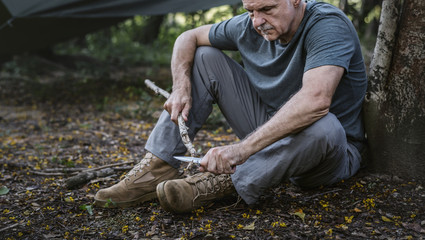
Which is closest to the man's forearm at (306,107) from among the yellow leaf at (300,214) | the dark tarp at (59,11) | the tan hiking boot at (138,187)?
the yellow leaf at (300,214)

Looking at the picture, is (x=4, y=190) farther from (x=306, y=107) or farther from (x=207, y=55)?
(x=306, y=107)

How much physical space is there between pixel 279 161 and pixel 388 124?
77cm

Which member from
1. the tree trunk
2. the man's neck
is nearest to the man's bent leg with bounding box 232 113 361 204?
the tree trunk

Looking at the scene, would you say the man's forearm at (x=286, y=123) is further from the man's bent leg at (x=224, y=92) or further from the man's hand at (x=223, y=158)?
the man's bent leg at (x=224, y=92)

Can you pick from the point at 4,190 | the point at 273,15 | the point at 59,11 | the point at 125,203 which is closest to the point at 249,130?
the point at 273,15

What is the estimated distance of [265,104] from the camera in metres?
2.19

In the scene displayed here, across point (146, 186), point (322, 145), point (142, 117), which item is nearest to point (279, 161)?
point (322, 145)

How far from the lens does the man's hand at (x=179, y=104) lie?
205 centimetres

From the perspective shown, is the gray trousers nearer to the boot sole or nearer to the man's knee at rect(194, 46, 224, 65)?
the man's knee at rect(194, 46, 224, 65)

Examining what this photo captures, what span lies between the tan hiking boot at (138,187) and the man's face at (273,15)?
86cm

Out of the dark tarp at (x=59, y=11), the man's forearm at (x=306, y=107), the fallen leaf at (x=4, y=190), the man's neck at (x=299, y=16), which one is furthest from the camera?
the dark tarp at (x=59, y=11)

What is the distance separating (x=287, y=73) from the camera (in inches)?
77.2

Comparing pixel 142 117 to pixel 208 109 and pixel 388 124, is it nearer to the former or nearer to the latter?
pixel 208 109

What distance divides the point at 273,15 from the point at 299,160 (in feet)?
2.19
